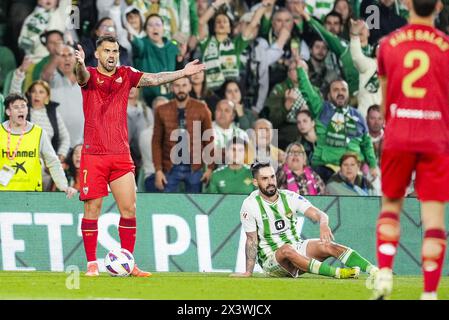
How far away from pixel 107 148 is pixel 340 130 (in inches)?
207

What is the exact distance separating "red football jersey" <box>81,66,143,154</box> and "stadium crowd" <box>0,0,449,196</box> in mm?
3563

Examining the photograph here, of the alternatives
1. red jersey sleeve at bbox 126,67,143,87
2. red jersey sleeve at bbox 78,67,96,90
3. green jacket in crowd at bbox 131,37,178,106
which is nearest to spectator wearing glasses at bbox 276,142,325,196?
green jacket in crowd at bbox 131,37,178,106

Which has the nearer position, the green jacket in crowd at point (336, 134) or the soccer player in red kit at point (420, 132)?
the soccer player in red kit at point (420, 132)

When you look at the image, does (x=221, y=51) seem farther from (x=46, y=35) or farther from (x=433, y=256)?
(x=433, y=256)

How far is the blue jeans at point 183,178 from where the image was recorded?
52.9 ft

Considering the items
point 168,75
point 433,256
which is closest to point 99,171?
point 168,75

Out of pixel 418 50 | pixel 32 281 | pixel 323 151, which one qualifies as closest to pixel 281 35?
pixel 323 151

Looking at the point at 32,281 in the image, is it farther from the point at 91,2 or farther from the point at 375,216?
the point at 91,2

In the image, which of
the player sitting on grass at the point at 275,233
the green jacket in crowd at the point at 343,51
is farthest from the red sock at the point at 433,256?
the green jacket in crowd at the point at 343,51

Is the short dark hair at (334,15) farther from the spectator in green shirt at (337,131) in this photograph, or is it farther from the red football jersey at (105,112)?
the red football jersey at (105,112)

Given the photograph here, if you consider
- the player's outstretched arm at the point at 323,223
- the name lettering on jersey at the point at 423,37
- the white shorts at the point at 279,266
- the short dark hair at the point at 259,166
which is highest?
the name lettering on jersey at the point at 423,37

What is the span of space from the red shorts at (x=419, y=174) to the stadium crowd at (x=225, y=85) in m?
7.22

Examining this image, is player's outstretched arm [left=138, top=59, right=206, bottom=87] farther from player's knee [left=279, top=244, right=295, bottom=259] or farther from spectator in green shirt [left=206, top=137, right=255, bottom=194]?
spectator in green shirt [left=206, top=137, right=255, bottom=194]

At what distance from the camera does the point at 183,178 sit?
16.2 m
